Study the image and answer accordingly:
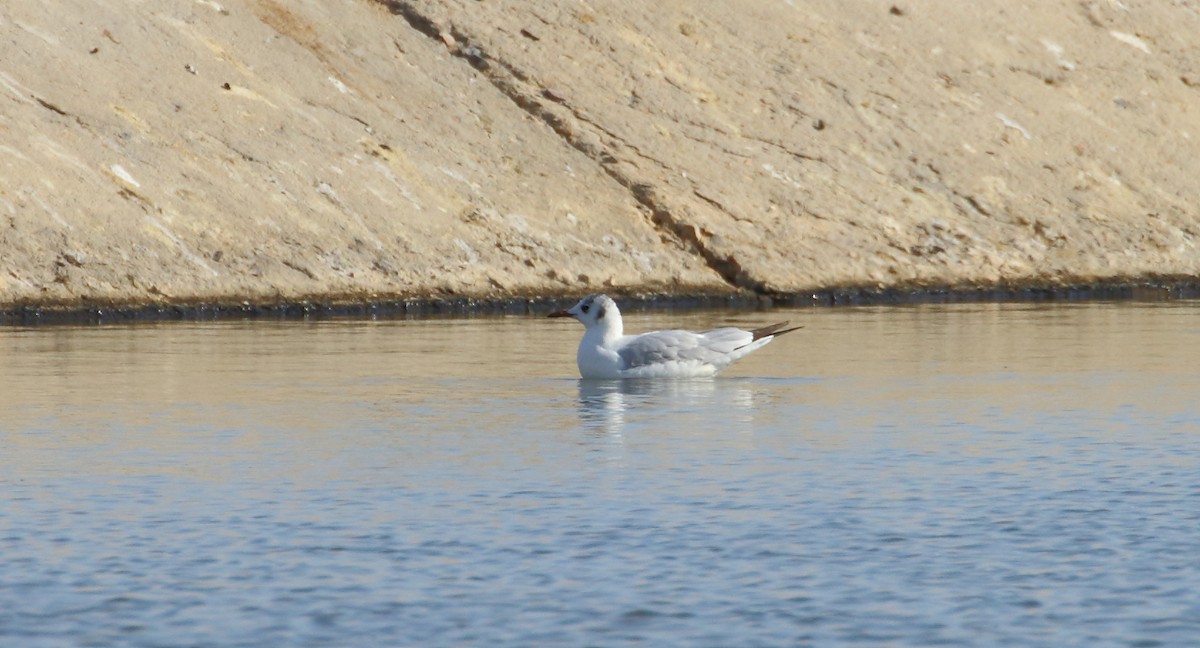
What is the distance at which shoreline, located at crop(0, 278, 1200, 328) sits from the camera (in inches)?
1148

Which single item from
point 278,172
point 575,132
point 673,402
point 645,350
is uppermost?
point 575,132

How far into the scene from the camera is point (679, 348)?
17.3 metres

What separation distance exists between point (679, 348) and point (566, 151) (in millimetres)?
21713

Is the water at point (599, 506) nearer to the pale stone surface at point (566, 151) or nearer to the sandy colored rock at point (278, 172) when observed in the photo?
the sandy colored rock at point (278, 172)

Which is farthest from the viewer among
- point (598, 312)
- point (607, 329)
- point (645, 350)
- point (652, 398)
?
point (598, 312)

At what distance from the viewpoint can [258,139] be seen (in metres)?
35.6

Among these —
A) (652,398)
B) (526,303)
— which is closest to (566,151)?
(526,303)

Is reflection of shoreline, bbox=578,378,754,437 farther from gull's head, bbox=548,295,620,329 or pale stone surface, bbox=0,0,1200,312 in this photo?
pale stone surface, bbox=0,0,1200,312

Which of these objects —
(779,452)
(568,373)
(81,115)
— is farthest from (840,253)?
(779,452)

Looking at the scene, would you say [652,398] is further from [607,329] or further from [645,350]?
[607,329]

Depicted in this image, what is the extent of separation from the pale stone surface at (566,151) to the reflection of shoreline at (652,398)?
14.8 meters

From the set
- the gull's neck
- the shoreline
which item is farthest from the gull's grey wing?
the shoreline

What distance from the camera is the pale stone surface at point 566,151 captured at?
1287 inches

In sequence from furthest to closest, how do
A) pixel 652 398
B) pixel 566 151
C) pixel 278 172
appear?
pixel 566 151, pixel 278 172, pixel 652 398
